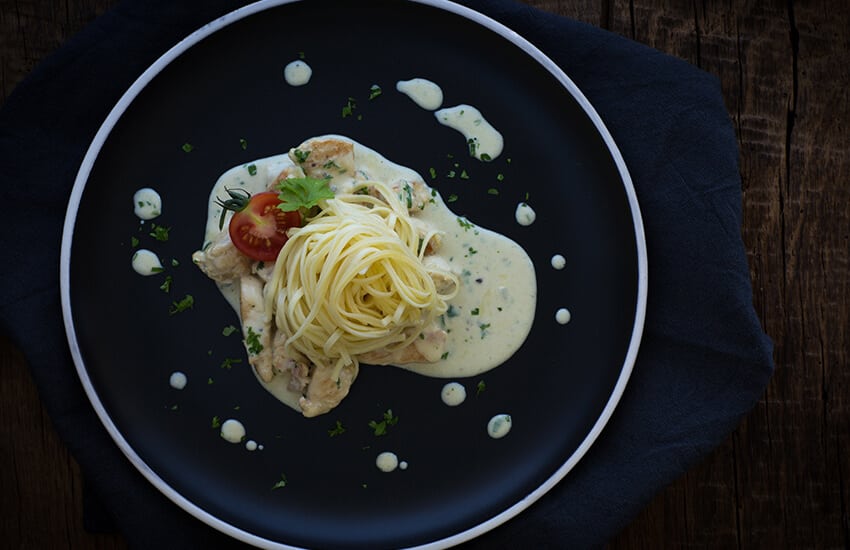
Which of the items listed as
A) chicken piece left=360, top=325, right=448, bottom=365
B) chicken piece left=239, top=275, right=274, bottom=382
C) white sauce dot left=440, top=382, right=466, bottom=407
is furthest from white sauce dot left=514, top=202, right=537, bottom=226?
chicken piece left=239, top=275, right=274, bottom=382

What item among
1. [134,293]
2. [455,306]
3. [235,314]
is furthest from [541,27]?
[134,293]

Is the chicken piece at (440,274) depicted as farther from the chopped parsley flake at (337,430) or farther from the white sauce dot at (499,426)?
the chopped parsley flake at (337,430)

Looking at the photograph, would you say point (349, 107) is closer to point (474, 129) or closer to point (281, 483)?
point (474, 129)

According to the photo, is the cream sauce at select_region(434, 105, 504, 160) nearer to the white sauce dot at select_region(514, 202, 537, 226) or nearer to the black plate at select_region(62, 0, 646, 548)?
the black plate at select_region(62, 0, 646, 548)

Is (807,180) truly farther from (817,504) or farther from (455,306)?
(455,306)

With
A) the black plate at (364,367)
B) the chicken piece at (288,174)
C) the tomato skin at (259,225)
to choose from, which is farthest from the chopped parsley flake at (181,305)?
the chicken piece at (288,174)

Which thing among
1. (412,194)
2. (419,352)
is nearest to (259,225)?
(412,194)
